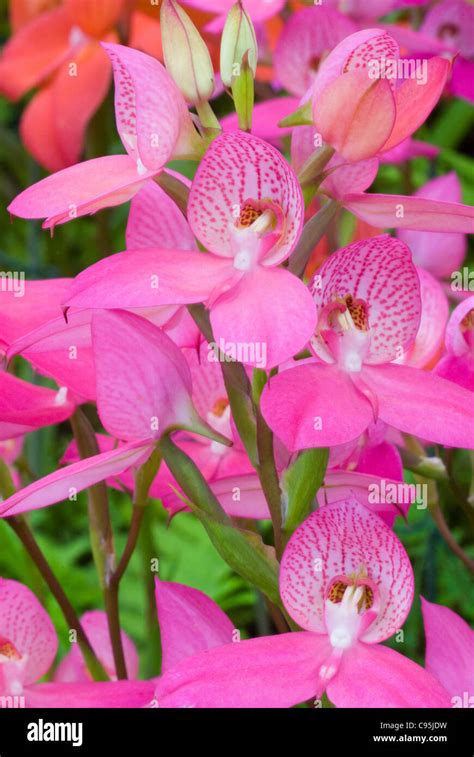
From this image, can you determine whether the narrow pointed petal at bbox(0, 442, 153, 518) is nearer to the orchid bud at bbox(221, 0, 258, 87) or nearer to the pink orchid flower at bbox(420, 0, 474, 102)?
the orchid bud at bbox(221, 0, 258, 87)

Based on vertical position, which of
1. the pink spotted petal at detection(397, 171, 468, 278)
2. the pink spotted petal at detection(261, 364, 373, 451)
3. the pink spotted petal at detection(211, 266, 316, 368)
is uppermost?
the pink spotted petal at detection(211, 266, 316, 368)

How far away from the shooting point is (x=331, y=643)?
0.41 metres

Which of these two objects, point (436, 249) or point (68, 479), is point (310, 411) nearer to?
point (68, 479)

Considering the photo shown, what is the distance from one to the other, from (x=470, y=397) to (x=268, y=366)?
10 centimetres

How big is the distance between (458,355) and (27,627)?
9.4 inches

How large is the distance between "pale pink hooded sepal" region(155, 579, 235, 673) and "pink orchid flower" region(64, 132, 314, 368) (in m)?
0.14

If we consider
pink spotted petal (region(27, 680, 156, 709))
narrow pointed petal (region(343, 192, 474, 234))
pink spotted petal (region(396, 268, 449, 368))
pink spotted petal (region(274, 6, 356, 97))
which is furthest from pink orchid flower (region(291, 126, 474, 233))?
pink spotted petal (region(274, 6, 356, 97))

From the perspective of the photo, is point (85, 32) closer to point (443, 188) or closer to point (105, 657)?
point (443, 188)

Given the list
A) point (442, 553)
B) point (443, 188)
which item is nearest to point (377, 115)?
point (443, 188)

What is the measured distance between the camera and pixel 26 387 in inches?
18.1

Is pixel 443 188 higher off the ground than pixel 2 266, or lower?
higher

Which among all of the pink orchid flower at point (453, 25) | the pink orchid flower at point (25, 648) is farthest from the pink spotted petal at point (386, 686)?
the pink orchid flower at point (453, 25)

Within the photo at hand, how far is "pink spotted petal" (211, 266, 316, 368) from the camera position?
0.36 metres

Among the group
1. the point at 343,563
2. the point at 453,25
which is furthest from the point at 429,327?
the point at 453,25
